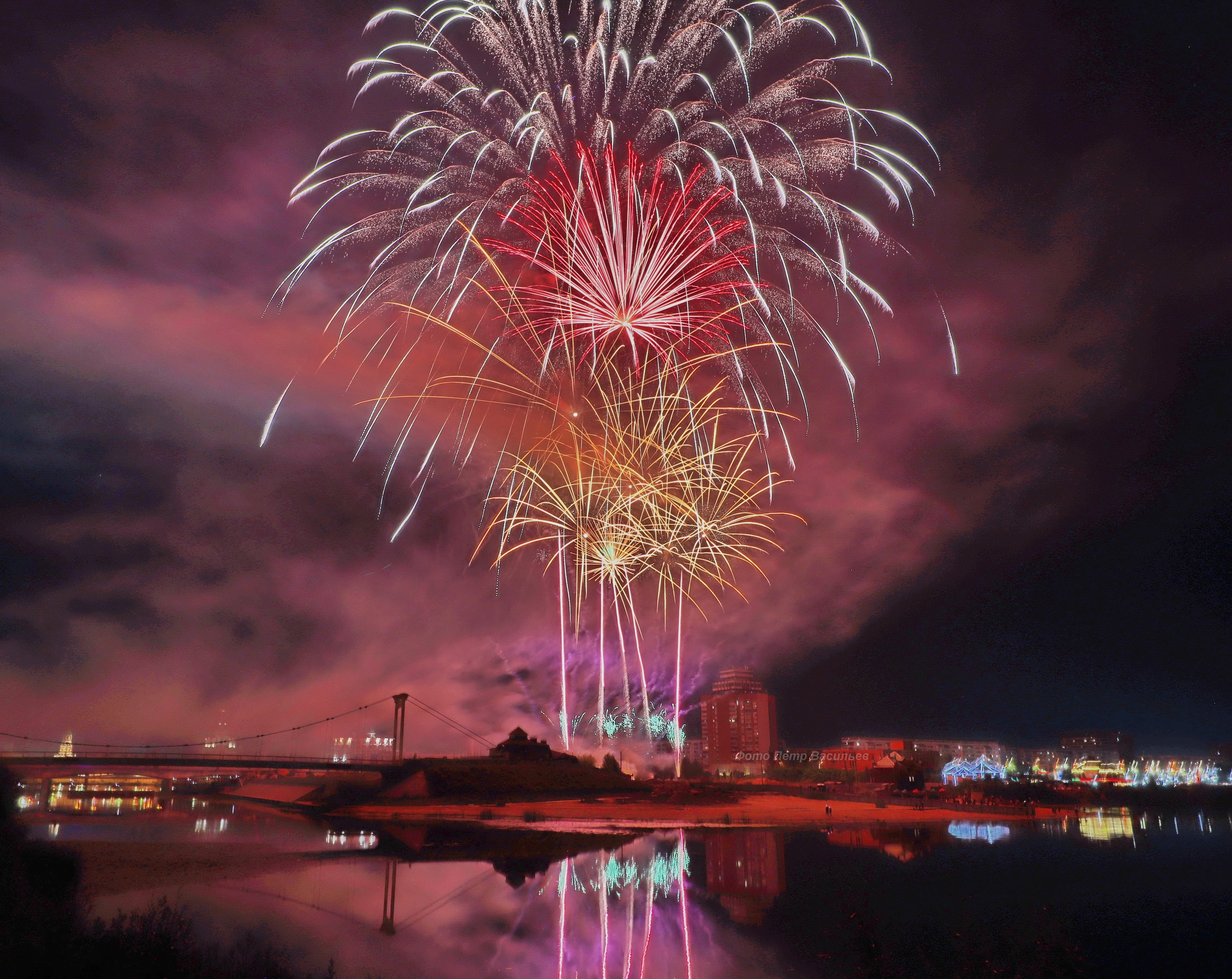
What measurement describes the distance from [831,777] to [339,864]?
6338 cm

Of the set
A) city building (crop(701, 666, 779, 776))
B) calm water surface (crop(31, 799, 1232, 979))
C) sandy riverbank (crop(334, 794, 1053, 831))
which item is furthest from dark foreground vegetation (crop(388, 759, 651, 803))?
city building (crop(701, 666, 779, 776))

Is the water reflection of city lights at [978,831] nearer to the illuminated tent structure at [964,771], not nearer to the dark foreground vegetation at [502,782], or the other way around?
the dark foreground vegetation at [502,782]

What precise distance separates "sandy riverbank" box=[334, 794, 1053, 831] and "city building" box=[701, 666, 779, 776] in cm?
10713

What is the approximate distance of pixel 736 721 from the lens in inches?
6270

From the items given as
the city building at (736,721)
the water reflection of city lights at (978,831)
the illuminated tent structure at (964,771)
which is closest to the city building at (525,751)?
the water reflection of city lights at (978,831)

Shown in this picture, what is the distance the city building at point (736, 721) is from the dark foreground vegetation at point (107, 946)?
486 feet

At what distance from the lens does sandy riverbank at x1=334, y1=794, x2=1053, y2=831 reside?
128 ft

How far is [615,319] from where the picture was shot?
2625 centimetres

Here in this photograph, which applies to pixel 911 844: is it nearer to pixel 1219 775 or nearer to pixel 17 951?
pixel 17 951

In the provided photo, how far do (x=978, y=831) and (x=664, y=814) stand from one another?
16.4 metres

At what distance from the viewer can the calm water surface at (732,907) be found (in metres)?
13.5

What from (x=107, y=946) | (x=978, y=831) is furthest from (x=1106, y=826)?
(x=107, y=946)

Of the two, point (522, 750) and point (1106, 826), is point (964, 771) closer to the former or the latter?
point (1106, 826)

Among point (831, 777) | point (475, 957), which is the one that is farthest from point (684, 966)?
point (831, 777)
